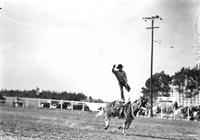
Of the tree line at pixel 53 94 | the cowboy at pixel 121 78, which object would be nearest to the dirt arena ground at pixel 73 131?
the cowboy at pixel 121 78

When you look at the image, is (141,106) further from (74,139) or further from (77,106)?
(77,106)

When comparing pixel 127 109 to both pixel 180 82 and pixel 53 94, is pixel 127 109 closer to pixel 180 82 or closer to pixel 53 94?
pixel 180 82

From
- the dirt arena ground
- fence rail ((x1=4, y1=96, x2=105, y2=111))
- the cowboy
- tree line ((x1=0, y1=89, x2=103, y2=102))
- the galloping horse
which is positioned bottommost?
the dirt arena ground

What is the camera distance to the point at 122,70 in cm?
1509

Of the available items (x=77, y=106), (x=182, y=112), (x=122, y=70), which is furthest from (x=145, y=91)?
(x=122, y=70)

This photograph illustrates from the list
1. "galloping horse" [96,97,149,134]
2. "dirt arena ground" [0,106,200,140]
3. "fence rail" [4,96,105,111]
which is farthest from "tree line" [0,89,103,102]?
"galloping horse" [96,97,149,134]

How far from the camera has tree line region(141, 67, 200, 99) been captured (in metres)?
77.8

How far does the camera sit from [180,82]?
8344 cm

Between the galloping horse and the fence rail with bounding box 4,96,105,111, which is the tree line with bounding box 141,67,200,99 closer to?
the fence rail with bounding box 4,96,105,111

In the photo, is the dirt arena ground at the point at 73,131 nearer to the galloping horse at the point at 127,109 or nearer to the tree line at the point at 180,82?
the galloping horse at the point at 127,109

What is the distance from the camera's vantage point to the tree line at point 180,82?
77750mm

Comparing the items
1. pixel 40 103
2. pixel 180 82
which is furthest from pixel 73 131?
pixel 180 82

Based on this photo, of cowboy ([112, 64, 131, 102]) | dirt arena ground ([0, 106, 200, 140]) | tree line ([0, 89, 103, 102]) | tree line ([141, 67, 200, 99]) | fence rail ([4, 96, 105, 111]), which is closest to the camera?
dirt arena ground ([0, 106, 200, 140])

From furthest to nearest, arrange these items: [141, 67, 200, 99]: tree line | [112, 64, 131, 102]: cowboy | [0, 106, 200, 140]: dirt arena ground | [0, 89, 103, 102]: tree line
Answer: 1. [0, 89, 103, 102]: tree line
2. [141, 67, 200, 99]: tree line
3. [112, 64, 131, 102]: cowboy
4. [0, 106, 200, 140]: dirt arena ground
